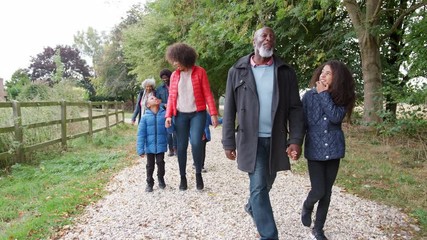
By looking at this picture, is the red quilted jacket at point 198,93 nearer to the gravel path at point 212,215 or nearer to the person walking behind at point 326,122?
the gravel path at point 212,215

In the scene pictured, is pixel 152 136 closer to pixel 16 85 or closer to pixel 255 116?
pixel 255 116

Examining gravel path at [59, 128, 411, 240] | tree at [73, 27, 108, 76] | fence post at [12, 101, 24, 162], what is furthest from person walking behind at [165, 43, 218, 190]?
tree at [73, 27, 108, 76]

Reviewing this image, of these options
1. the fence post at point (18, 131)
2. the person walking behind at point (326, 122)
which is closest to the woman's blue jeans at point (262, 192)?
the person walking behind at point (326, 122)

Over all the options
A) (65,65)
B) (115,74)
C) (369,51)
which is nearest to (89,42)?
(65,65)

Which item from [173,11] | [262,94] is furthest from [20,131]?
[262,94]

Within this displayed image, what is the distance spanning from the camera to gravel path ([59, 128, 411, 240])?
3.68m

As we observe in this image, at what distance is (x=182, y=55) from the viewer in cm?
468

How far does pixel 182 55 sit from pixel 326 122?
7.02 ft

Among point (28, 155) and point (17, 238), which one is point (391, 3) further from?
point (17, 238)

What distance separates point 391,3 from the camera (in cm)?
1179

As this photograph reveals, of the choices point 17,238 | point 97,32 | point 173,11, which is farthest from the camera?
point 97,32

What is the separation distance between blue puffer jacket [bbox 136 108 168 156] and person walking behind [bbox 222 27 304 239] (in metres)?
2.05

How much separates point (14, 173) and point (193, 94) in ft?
13.2

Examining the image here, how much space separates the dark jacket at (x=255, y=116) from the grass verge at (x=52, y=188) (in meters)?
2.14
